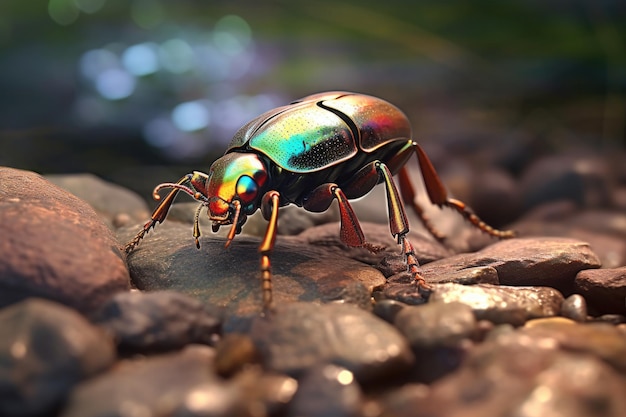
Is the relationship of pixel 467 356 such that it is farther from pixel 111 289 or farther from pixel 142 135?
pixel 142 135

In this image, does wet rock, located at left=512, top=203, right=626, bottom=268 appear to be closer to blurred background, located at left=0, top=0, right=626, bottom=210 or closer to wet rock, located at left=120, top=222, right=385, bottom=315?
blurred background, located at left=0, top=0, right=626, bottom=210

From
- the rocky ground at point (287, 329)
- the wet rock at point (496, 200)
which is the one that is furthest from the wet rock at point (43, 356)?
the wet rock at point (496, 200)

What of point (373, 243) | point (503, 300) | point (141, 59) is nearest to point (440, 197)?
point (373, 243)

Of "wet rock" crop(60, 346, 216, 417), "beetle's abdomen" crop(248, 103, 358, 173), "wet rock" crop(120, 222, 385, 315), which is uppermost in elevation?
"beetle's abdomen" crop(248, 103, 358, 173)

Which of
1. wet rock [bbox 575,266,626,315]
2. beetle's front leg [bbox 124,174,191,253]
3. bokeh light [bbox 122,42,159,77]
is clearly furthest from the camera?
Answer: bokeh light [bbox 122,42,159,77]

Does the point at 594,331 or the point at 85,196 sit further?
the point at 85,196

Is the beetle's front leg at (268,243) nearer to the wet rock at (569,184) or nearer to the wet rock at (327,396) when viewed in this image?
the wet rock at (327,396)

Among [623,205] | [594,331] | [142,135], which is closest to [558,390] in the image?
[594,331]

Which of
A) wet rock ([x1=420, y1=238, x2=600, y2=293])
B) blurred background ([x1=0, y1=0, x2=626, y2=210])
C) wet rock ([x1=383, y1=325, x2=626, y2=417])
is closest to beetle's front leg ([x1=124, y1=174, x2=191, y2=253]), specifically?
wet rock ([x1=420, y1=238, x2=600, y2=293])
